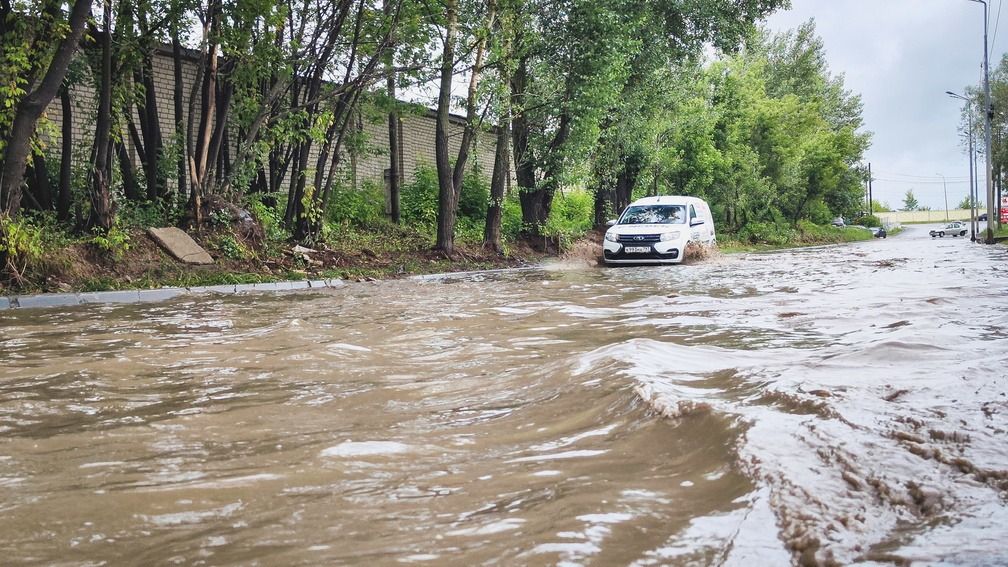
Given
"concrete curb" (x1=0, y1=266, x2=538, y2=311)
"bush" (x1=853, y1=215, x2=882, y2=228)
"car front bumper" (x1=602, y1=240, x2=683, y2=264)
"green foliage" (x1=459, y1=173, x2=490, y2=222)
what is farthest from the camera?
"bush" (x1=853, y1=215, x2=882, y2=228)

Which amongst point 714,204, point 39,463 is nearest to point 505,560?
point 39,463

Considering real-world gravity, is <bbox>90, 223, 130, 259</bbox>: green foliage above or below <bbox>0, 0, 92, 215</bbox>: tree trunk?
below

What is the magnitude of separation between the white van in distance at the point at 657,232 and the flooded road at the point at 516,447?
1130 centimetres

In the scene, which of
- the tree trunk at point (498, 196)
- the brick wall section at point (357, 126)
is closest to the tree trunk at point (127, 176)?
the brick wall section at point (357, 126)

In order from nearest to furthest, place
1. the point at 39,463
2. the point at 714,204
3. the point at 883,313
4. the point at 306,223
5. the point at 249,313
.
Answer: the point at 39,463 → the point at 883,313 → the point at 249,313 → the point at 306,223 → the point at 714,204

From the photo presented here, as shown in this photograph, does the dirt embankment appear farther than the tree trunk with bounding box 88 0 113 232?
No

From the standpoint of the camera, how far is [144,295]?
34.7 feet

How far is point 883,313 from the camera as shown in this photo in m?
6.92

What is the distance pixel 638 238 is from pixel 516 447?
49.9 ft

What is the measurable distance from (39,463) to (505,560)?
2080 millimetres

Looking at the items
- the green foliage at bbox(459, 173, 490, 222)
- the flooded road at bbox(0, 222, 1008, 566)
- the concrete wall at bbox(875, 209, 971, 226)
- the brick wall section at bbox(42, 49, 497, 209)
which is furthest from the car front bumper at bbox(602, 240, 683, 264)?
the concrete wall at bbox(875, 209, 971, 226)

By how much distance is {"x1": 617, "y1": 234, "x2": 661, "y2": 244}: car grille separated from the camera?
17750 millimetres

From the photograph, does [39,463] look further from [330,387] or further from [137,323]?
[137,323]

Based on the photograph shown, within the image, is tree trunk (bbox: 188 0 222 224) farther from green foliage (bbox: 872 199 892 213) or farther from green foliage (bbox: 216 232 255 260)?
green foliage (bbox: 872 199 892 213)
